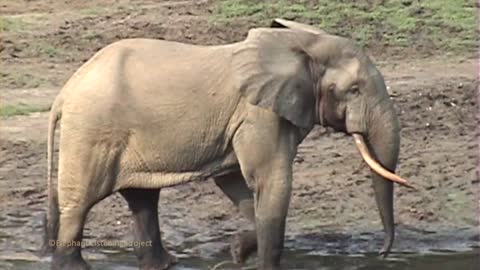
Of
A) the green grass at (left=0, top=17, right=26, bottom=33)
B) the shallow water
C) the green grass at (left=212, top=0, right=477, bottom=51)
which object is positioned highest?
the shallow water

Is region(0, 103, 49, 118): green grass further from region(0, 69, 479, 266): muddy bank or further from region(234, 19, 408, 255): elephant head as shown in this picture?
region(234, 19, 408, 255): elephant head

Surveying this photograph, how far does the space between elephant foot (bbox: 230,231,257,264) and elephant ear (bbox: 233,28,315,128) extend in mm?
811

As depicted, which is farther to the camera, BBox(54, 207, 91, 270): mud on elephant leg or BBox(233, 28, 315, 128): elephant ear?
BBox(54, 207, 91, 270): mud on elephant leg

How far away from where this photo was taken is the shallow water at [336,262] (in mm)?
9461

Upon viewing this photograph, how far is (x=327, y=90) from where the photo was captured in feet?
28.4

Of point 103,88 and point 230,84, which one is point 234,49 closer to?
point 230,84

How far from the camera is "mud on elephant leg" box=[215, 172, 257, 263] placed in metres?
9.07

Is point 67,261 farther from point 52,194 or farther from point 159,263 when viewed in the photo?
point 159,263

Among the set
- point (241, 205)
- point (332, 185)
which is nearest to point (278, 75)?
point (241, 205)

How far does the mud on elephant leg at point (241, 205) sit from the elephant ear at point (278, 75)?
26.7 inches

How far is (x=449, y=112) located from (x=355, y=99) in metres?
4.45

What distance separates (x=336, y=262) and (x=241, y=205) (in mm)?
856

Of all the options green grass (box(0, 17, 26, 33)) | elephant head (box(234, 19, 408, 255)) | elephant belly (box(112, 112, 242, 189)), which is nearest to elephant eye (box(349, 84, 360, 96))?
elephant head (box(234, 19, 408, 255))

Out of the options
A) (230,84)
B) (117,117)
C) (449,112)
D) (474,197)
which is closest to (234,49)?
(230,84)
